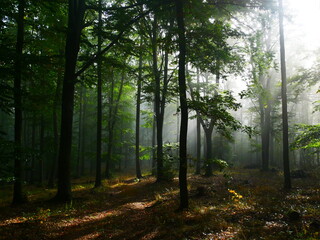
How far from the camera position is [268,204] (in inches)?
351

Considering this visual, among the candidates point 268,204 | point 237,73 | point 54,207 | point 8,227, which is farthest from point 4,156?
point 268,204

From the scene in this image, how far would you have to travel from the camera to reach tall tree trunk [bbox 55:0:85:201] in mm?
10242

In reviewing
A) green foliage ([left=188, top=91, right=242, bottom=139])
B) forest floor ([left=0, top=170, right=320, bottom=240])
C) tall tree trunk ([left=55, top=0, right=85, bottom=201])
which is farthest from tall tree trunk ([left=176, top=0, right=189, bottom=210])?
tall tree trunk ([left=55, top=0, right=85, bottom=201])

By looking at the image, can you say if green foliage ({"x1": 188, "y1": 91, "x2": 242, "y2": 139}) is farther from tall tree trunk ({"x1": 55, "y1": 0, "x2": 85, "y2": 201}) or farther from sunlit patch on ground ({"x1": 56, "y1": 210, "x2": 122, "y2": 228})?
tall tree trunk ({"x1": 55, "y1": 0, "x2": 85, "y2": 201})

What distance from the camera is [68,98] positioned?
33.9 feet

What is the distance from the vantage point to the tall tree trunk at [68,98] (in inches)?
403

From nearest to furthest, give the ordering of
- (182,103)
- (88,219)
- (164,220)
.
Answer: (164,220) < (88,219) < (182,103)

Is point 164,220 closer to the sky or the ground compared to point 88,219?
closer to the sky

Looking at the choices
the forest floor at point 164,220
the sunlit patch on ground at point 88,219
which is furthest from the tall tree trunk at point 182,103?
the sunlit patch on ground at point 88,219

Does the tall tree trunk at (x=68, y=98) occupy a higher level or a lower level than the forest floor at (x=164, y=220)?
higher

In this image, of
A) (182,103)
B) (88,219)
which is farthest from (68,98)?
(182,103)

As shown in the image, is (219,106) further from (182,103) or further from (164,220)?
(164,220)

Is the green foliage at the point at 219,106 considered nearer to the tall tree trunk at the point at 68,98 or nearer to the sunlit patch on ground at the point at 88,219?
the sunlit patch on ground at the point at 88,219

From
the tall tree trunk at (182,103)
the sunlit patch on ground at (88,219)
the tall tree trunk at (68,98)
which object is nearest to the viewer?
the sunlit patch on ground at (88,219)
